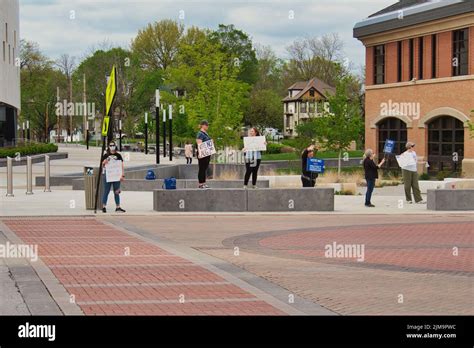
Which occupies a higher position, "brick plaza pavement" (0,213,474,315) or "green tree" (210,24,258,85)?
"green tree" (210,24,258,85)

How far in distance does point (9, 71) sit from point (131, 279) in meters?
60.5

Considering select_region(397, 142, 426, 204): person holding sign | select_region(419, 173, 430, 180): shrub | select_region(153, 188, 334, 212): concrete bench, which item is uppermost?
select_region(397, 142, 426, 204): person holding sign

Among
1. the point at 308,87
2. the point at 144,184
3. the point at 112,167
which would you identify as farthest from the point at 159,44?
the point at 112,167

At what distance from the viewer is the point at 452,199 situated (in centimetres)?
2402

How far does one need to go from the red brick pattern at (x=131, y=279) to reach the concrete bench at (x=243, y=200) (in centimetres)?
499

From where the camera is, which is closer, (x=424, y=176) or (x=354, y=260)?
(x=354, y=260)

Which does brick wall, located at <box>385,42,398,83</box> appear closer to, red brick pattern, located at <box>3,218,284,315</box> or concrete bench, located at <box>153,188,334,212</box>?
concrete bench, located at <box>153,188,334,212</box>

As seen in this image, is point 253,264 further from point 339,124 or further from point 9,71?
point 9,71

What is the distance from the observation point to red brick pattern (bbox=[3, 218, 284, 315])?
9.52m

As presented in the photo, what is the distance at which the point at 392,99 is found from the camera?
51594 mm

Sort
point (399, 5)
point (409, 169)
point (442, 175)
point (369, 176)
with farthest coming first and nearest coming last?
point (399, 5) → point (442, 175) → point (409, 169) → point (369, 176)

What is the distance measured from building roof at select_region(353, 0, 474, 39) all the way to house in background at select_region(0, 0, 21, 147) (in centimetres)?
2641

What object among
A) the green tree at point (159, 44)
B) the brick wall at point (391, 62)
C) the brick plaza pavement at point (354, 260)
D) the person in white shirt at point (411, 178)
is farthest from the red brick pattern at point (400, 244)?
the green tree at point (159, 44)

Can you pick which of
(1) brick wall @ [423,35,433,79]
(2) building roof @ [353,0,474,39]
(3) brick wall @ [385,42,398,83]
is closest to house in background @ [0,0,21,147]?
(2) building roof @ [353,0,474,39]
